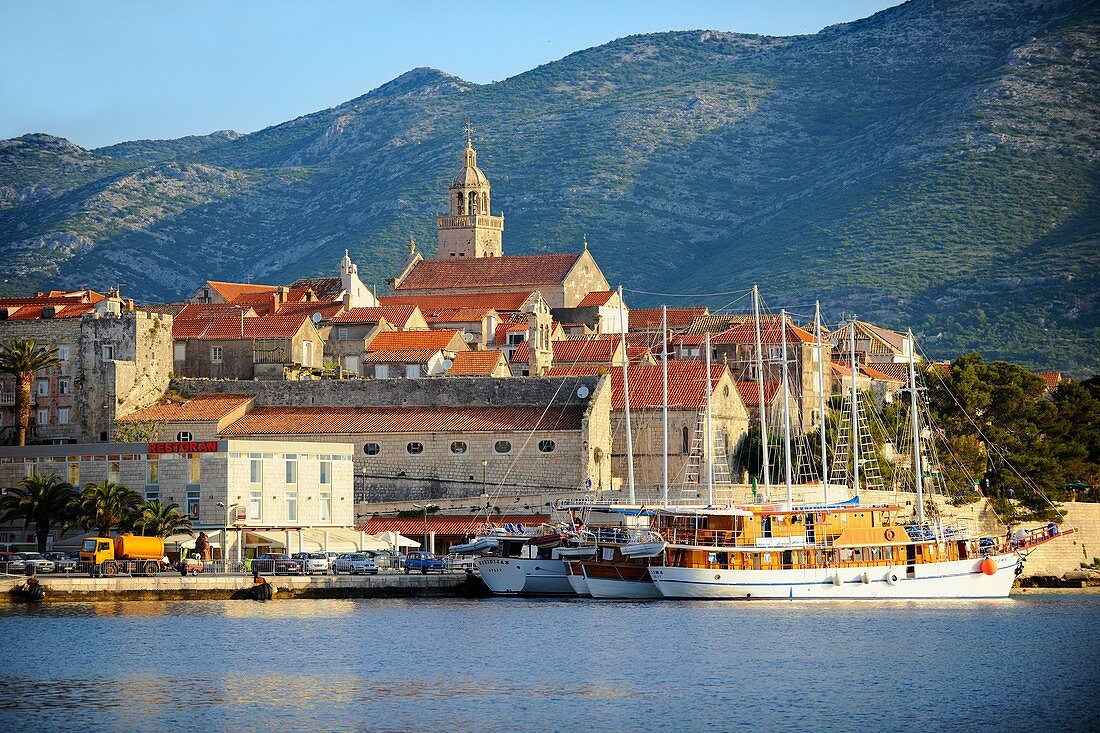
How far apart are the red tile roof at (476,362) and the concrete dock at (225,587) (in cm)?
2382

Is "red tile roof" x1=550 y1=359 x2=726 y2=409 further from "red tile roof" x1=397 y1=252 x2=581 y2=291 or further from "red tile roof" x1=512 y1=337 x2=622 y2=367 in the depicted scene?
"red tile roof" x1=397 y1=252 x2=581 y2=291

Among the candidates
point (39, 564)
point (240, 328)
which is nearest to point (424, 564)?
point (39, 564)

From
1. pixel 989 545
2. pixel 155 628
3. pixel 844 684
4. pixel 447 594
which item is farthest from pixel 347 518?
pixel 844 684

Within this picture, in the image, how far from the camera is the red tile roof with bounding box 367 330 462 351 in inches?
3935

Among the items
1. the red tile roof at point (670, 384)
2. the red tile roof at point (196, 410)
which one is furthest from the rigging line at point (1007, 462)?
the red tile roof at point (196, 410)

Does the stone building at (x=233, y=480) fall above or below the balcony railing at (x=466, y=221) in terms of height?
below

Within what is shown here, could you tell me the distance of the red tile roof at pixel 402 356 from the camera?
98.1m

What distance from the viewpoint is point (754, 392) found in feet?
313

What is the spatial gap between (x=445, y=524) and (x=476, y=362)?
15.5 m

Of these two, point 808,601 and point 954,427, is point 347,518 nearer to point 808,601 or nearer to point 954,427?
point 808,601

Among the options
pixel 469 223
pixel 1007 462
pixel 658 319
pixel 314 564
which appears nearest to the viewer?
pixel 314 564

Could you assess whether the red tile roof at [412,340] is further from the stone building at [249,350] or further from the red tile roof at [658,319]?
the red tile roof at [658,319]

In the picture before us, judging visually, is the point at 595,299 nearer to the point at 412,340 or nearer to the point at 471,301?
the point at 471,301

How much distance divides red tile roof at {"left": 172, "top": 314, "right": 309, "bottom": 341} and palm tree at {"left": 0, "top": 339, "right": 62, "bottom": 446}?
36.1 ft
